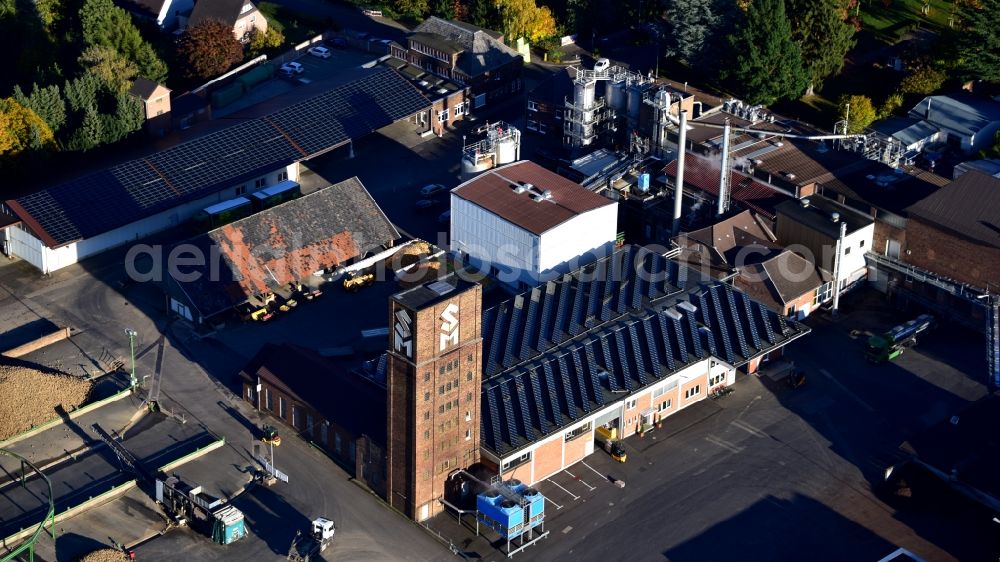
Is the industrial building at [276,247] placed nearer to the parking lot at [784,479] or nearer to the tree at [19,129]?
the tree at [19,129]

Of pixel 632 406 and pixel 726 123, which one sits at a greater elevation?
pixel 726 123

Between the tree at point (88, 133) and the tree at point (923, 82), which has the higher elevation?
the tree at point (923, 82)

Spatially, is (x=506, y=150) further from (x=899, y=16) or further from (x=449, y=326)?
(x=899, y=16)

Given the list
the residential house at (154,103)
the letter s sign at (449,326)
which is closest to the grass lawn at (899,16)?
the residential house at (154,103)

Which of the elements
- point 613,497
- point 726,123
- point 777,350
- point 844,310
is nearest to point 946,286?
point 844,310

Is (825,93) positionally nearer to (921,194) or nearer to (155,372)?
(921,194)

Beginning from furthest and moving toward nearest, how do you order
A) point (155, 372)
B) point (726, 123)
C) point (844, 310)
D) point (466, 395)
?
point (726, 123), point (844, 310), point (155, 372), point (466, 395)
